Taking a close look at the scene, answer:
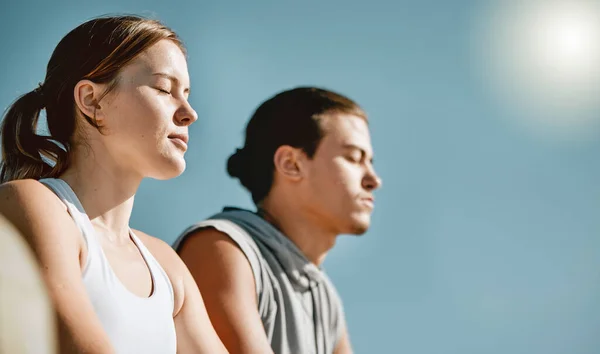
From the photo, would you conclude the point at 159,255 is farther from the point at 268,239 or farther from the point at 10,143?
the point at 268,239

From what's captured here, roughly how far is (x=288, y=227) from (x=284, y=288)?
1.11 feet

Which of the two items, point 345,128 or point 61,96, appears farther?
point 345,128

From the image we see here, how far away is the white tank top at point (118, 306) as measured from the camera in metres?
1.78

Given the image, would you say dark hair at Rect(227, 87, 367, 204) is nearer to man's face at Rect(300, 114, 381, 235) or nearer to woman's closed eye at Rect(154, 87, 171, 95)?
man's face at Rect(300, 114, 381, 235)

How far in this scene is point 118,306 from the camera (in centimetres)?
180

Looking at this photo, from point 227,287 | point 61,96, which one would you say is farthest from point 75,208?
point 227,287

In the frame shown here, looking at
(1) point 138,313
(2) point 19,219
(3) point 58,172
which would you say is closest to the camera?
(2) point 19,219

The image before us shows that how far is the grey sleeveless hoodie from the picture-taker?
2.81 metres

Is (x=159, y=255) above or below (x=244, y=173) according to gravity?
below

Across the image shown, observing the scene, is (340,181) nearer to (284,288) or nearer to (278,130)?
(278,130)

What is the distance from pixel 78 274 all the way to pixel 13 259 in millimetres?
155

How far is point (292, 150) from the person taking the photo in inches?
130

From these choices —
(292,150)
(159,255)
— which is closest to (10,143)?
(159,255)

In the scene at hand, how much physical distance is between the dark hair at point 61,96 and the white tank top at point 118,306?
0.11 m
